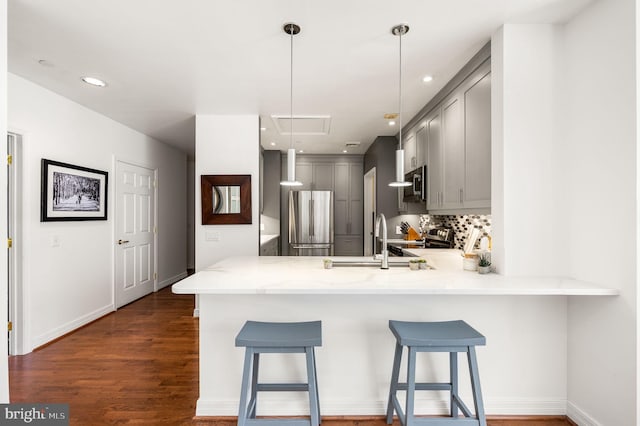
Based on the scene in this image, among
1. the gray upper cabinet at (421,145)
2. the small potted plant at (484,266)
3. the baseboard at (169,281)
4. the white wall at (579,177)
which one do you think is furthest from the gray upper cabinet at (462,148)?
the baseboard at (169,281)

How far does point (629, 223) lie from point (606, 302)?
431mm

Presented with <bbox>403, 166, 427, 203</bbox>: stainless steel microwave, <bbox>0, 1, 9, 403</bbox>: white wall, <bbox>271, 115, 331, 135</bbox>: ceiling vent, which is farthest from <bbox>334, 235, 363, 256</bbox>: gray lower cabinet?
<bbox>0, 1, 9, 403</bbox>: white wall

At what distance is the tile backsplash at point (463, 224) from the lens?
3056 mm

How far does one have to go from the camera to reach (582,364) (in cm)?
190

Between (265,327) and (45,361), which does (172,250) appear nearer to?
(45,361)

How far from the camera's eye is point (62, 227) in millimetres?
3326

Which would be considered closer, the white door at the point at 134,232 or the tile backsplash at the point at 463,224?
the tile backsplash at the point at 463,224

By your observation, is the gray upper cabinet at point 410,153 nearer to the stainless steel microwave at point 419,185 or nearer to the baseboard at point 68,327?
the stainless steel microwave at point 419,185

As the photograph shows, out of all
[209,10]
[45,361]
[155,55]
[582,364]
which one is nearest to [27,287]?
[45,361]

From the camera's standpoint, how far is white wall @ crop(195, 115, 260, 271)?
3.84 m

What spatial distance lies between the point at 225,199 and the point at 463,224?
2598 millimetres

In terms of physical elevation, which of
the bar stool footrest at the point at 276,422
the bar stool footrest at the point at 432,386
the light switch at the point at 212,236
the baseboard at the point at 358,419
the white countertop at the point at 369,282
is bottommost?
the baseboard at the point at 358,419

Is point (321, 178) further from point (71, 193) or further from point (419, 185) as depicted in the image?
point (71, 193)

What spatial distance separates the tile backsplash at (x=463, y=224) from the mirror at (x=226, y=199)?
2.42 meters
